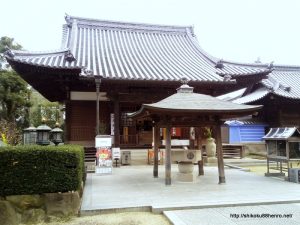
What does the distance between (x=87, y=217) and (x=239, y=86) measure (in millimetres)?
13687

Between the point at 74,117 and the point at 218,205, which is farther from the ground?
the point at 74,117

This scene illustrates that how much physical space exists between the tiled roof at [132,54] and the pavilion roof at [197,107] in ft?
16.9

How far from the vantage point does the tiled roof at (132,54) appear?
14883 mm

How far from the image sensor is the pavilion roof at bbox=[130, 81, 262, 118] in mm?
8656

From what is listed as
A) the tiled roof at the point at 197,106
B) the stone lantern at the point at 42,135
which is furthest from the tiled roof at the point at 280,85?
the stone lantern at the point at 42,135

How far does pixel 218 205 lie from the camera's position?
684 centimetres

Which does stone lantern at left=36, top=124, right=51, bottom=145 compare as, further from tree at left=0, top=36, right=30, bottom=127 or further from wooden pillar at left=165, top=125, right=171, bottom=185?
tree at left=0, top=36, right=30, bottom=127

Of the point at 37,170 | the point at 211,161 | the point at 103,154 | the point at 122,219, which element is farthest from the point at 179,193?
the point at 211,161

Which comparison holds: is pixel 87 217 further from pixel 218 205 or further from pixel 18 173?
pixel 218 205

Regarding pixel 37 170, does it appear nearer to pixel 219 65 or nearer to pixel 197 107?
pixel 197 107

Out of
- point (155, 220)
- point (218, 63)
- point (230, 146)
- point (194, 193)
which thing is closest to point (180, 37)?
point (218, 63)

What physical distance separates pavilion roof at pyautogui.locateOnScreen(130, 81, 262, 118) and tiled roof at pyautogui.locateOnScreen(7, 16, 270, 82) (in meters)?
5.14

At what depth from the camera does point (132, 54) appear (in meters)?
19.2

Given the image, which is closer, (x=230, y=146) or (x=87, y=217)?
(x=87, y=217)
